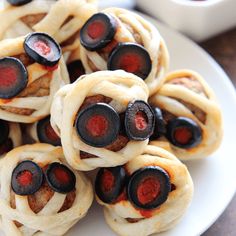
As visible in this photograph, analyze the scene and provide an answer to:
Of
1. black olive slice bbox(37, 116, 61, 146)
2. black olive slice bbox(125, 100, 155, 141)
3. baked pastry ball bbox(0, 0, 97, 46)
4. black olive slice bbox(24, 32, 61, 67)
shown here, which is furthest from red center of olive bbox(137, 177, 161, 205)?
baked pastry ball bbox(0, 0, 97, 46)

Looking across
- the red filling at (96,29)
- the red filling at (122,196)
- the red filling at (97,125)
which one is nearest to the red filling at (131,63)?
the red filling at (96,29)

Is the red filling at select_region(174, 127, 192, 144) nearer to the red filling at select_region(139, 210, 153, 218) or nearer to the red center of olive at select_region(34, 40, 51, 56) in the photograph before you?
the red filling at select_region(139, 210, 153, 218)

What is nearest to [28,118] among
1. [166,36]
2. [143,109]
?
[143,109]

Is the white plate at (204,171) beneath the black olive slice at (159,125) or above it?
beneath

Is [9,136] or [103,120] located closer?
[103,120]

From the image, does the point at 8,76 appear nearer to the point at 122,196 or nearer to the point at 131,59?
the point at 131,59

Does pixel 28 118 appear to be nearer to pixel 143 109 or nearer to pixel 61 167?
pixel 61 167

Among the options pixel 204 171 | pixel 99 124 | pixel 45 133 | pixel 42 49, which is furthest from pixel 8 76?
pixel 204 171

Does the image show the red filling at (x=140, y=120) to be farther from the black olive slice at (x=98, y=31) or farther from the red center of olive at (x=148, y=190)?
the black olive slice at (x=98, y=31)
